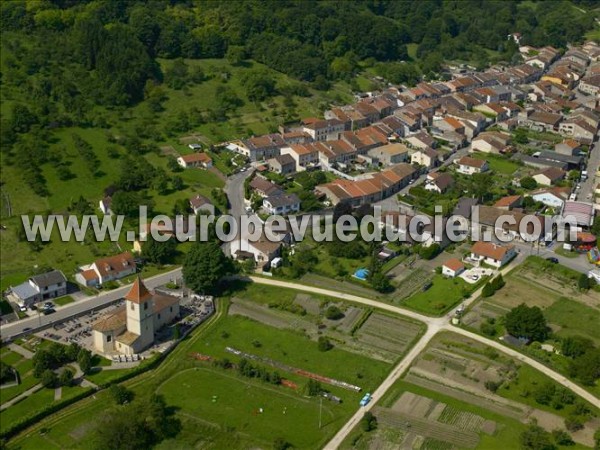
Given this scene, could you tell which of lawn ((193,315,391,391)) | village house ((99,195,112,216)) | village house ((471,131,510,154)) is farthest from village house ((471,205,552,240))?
village house ((99,195,112,216))

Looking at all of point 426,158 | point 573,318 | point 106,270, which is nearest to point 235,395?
point 106,270

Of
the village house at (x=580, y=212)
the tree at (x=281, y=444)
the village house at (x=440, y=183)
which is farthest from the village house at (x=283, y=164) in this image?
the tree at (x=281, y=444)

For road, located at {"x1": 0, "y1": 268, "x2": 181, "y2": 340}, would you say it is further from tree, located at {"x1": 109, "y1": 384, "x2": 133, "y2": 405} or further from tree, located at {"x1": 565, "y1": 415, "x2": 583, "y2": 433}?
tree, located at {"x1": 565, "y1": 415, "x2": 583, "y2": 433}

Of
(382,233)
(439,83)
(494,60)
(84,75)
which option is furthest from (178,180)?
(494,60)

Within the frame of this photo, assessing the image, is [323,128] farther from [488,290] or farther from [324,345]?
[324,345]

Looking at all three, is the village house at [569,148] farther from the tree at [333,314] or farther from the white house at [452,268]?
the tree at [333,314]
